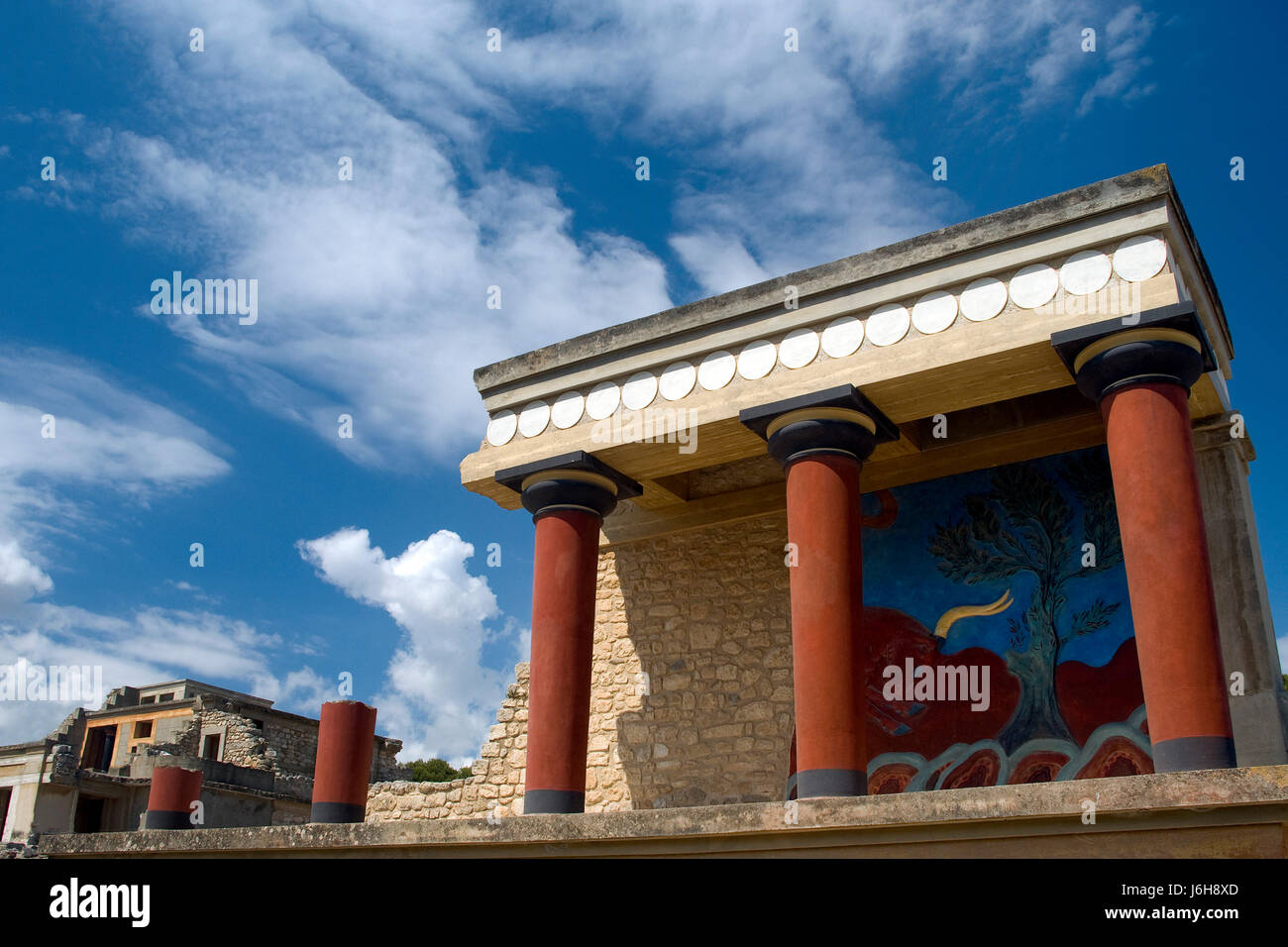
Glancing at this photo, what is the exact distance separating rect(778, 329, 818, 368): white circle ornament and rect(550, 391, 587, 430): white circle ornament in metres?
2.01

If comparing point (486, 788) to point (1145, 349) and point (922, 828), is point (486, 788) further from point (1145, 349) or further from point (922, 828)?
point (1145, 349)

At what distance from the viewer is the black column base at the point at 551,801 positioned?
8.55 meters

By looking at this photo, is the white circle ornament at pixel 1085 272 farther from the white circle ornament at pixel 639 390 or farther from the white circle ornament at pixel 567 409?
the white circle ornament at pixel 567 409

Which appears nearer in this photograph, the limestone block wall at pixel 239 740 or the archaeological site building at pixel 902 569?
the archaeological site building at pixel 902 569

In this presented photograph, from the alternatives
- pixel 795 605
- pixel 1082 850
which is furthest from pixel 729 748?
pixel 1082 850

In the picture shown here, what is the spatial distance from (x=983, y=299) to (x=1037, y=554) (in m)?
2.60

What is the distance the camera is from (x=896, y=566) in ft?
33.4

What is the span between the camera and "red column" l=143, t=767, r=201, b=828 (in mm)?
9602

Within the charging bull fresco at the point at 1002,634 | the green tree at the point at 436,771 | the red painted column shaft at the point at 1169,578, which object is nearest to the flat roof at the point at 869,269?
the red painted column shaft at the point at 1169,578

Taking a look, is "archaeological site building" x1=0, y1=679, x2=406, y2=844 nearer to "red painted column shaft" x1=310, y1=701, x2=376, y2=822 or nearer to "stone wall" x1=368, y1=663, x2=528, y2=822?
"stone wall" x1=368, y1=663, x2=528, y2=822

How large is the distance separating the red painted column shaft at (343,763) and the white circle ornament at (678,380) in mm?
3672
